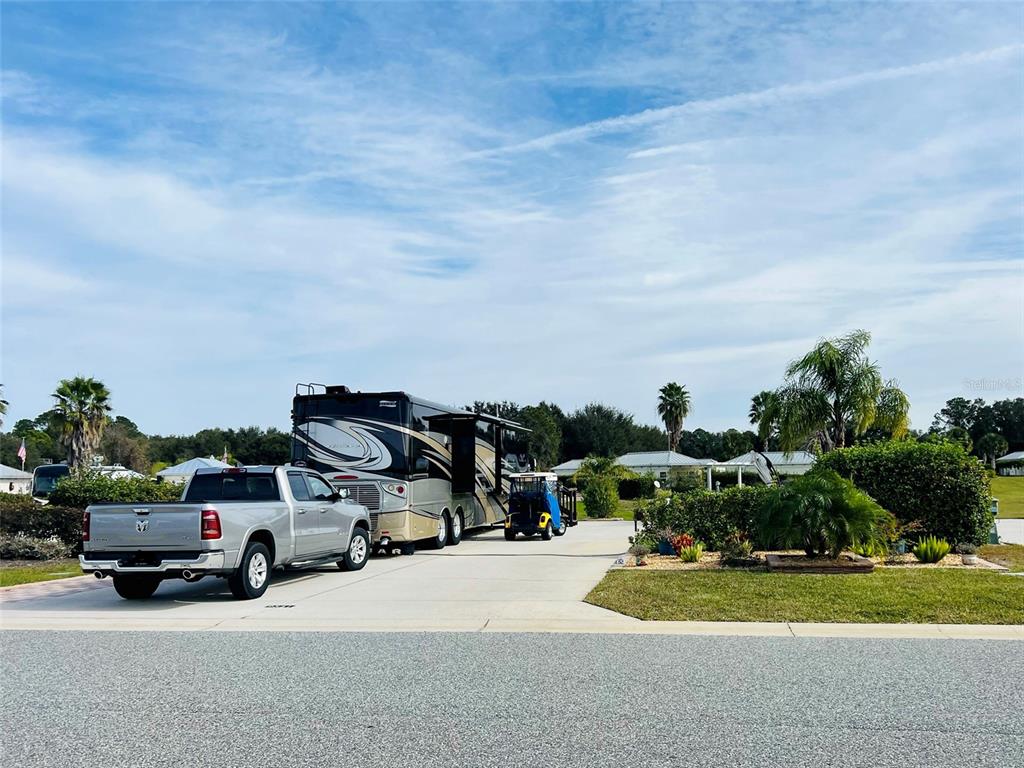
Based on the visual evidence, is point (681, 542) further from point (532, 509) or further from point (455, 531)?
point (532, 509)

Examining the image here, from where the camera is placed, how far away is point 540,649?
8727mm

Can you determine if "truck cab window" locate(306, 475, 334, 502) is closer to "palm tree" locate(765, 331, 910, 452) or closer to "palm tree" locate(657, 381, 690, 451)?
"palm tree" locate(765, 331, 910, 452)

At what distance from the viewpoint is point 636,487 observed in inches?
1865

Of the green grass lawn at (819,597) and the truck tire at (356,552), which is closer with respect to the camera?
the green grass lawn at (819,597)

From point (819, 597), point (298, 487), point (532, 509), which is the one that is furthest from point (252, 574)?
point (532, 509)

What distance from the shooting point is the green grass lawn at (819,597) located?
1020cm

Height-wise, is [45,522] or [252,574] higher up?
[45,522]

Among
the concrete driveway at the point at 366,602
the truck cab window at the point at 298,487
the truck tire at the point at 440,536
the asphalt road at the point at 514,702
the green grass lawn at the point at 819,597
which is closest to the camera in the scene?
the asphalt road at the point at 514,702

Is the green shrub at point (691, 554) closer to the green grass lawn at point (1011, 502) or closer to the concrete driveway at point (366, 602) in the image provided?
the concrete driveway at point (366, 602)

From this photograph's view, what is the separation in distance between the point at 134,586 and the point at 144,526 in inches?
58.3

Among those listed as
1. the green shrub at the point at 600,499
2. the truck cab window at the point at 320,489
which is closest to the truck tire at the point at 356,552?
the truck cab window at the point at 320,489

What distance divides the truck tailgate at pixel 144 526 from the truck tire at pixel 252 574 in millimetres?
780

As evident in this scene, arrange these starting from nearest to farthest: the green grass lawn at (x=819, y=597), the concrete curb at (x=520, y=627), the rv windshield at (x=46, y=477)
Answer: the concrete curb at (x=520, y=627)
the green grass lawn at (x=819, y=597)
the rv windshield at (x=46, y=477)

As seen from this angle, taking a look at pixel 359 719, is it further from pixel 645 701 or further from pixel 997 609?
pixel 997 609
